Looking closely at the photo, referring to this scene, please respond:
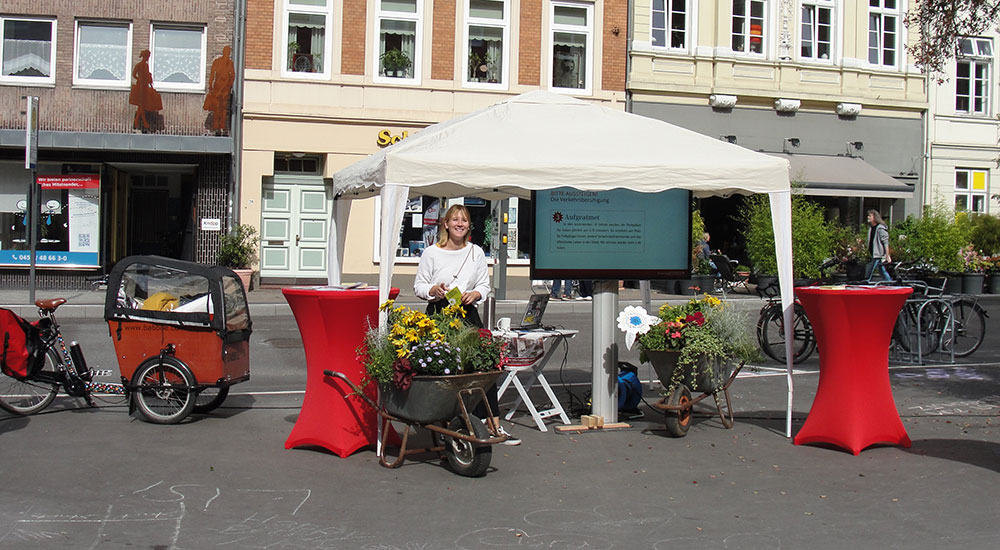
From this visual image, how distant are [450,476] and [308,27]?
18274 millimetres

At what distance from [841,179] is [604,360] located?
18.2m

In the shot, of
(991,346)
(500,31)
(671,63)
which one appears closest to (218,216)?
(500,31)

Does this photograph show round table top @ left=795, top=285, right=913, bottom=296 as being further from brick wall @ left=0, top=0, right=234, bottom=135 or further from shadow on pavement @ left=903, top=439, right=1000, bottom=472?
brick wall @ left=0, top=0, right=234, bottom=135

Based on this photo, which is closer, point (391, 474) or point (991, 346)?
point (391, 474)

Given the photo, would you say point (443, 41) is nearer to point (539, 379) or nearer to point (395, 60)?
point (395, 60)

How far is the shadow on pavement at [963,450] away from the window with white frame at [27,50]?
19.3m

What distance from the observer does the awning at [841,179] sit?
23.9 meters

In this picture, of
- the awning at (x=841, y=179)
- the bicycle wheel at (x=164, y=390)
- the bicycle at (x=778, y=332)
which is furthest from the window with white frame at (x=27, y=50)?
the awning at (x=841, y=179)

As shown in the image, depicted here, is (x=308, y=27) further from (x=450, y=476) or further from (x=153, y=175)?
(x=450, y=476)

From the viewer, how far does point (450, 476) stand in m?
6.45

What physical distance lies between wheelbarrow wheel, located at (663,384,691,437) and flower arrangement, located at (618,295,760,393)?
61mm

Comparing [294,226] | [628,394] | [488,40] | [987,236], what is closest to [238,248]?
[294,226]

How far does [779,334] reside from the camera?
480 inches

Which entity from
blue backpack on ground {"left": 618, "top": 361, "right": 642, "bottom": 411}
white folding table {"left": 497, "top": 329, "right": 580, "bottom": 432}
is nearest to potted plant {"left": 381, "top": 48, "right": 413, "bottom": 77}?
blue backpack on ground {"left": 618, "top": 361, "right": 642, "bottom": 411}
